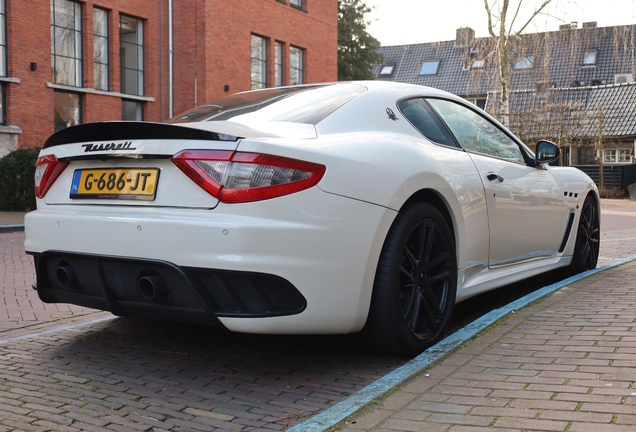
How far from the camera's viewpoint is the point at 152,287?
324 centimetres

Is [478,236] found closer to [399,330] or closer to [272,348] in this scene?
[399,330]

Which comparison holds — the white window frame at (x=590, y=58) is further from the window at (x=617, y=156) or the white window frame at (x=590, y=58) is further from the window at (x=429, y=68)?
the window at (x=617, y=156)

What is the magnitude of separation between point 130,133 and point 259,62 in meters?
22.2

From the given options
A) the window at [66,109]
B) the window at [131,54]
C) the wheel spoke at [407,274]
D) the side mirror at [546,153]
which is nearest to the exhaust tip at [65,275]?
the wheel spoke at [407,274]

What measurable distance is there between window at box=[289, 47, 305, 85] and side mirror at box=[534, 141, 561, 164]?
71.1 feet

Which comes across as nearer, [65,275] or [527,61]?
[65,275]

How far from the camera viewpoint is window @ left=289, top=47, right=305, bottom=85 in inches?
1050

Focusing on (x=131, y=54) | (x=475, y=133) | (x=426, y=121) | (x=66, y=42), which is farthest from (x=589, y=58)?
(x=426, y=121)

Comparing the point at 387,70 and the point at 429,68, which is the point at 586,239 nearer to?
the point at 429,68

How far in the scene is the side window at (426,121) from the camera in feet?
13.7

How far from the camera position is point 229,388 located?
10.9ft

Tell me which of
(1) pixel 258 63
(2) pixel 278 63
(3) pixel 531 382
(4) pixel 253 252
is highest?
(2) pixel 278 63

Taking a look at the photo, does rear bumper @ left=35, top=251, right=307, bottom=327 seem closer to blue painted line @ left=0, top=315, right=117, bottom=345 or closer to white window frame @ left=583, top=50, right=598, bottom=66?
blue painted line @ left=0, top=315, right=117, bottom=345

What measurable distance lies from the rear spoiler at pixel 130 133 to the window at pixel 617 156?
3770 cm
